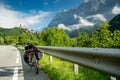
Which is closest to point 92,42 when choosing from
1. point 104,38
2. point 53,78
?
point 104,38

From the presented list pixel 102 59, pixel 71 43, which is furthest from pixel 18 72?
Result: pixel 71 43

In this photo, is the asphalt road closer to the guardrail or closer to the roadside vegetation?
the roadside vegetation

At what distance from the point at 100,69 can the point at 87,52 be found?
33.9 inches

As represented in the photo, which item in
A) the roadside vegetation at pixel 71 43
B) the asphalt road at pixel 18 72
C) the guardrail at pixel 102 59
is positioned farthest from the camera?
the asphalt road at pixel 18 72

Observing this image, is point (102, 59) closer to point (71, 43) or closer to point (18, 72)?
point (18, 72)

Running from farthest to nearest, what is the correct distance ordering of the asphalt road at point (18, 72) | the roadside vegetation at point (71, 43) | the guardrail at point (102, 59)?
the asphalt road at point (18, 72) < the roadside vegetation at point (71, 43) < the guardrail at point (102, 59)

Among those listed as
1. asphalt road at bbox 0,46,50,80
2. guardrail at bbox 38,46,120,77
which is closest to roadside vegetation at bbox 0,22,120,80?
asphalt road at bbox 0,46,50,80

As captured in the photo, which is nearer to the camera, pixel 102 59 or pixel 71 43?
pixel 102 59

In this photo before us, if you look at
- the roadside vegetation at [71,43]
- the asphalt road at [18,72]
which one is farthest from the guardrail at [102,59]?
the asphalt road at [18,72]

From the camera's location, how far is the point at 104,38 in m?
83.3

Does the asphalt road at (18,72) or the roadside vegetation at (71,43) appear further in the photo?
the asphalt road at (18,72)

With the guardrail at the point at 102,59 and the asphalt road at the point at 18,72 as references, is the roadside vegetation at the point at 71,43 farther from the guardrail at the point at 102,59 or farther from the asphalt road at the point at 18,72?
→ the guardrail at the point at 102,59

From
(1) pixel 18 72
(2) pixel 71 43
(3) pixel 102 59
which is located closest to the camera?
(3) pixel 102 59

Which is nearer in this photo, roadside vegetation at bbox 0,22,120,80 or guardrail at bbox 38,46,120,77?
guardrail at bbox 38,46,120,77
